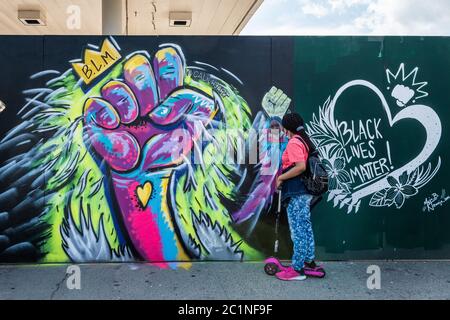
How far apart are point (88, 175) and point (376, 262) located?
3665 millimetres

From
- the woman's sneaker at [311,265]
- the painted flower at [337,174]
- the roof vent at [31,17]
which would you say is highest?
the roof vent at [31,17]

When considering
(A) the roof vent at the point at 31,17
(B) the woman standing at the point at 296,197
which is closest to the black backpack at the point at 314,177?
(B) the woman standing at the point at 296,197

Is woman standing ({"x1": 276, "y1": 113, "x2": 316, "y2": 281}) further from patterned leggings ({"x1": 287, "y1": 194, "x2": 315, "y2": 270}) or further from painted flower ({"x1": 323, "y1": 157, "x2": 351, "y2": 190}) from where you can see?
painted flower ({"x1": 323, "y1": 157, "x2": 351, "y2": 190})

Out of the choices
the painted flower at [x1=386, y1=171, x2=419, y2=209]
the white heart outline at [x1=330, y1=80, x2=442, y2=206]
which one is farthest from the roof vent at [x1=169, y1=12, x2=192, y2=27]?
the painted flower at [x1=386, y1=171, x2=419, y2=209]

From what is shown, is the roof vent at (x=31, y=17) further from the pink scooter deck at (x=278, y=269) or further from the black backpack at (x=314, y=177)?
the pink scooter deck at (x=278, y=269)

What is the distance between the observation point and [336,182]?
5.39 meters

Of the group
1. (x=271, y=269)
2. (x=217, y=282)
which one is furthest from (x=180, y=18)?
(x=217, y=282)

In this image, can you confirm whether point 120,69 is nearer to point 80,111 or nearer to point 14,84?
point 80,111

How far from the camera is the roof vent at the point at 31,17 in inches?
436

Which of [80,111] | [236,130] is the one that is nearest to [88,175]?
[80,111]

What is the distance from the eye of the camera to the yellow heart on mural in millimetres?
5230

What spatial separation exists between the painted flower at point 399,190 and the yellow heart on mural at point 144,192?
2928mm
